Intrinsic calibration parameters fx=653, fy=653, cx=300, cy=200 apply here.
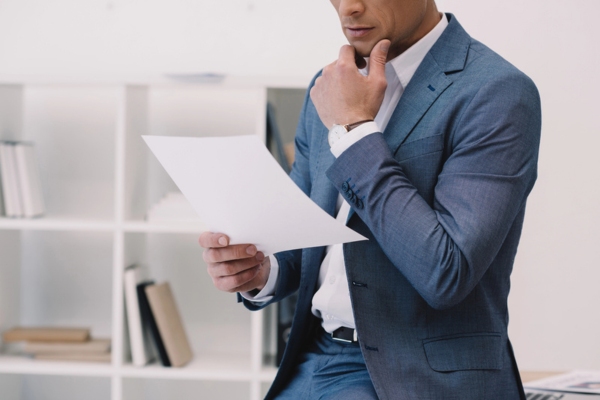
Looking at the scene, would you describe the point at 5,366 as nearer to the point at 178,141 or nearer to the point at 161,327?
the point at 161,327

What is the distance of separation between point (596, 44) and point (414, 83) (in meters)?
1.71

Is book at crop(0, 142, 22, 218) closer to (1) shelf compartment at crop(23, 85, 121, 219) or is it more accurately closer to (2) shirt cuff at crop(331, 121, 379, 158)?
(1) shelf compartment at crop(23, 85, 121, 219)

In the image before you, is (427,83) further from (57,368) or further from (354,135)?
(57,368)

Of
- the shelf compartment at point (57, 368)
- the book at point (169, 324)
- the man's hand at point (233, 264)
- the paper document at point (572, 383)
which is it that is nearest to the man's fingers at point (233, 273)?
the man's hand at point (233, 264)

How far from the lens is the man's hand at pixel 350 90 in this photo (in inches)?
43.2

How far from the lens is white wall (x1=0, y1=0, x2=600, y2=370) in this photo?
100 inches

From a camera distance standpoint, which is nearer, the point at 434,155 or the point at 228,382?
the point at 434,155

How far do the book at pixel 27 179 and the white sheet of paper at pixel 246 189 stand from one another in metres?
1.63

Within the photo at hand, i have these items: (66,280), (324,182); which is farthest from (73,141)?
(324,182)

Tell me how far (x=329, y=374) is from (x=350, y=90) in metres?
0.54

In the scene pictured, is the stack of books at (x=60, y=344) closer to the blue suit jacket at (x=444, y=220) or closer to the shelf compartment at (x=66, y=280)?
the shelf compartment at (x=66, y=280)

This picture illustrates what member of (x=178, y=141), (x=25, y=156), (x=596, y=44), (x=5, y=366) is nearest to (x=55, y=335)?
(x=5, y=366)

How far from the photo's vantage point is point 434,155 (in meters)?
1.10

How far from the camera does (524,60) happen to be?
2553 mm
